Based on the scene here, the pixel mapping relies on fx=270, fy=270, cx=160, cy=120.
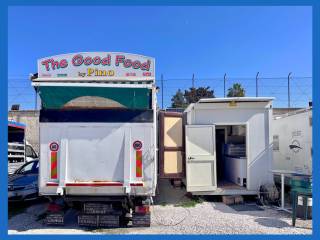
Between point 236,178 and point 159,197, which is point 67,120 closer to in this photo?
point 159,197

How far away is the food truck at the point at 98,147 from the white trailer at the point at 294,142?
16.3 ft

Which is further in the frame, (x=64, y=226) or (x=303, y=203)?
(x=303, y=203)

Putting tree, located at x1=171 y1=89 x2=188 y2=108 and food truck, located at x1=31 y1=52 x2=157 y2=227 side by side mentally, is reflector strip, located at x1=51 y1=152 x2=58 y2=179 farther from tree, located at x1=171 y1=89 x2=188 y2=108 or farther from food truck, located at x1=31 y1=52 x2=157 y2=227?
tree, located at x1=171 y1=89 x2=188 y2=108

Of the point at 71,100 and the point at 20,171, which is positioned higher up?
the point at 71,100

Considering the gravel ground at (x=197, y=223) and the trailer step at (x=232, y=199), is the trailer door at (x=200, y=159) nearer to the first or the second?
the trailer step at (x=232, y=199)

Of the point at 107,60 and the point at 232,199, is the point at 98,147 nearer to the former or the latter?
the point at 107,60

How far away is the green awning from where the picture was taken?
5.45 m

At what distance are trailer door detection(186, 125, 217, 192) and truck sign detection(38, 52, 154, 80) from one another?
110 inches

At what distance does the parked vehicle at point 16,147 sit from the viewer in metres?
9.41

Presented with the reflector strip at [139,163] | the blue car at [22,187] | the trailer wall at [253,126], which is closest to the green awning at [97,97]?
the reflector strip at [139,163]

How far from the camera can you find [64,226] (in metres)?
5.70

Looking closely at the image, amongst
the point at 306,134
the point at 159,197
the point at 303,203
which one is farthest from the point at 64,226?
the point at 306,134

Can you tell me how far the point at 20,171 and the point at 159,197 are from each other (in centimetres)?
→ 467

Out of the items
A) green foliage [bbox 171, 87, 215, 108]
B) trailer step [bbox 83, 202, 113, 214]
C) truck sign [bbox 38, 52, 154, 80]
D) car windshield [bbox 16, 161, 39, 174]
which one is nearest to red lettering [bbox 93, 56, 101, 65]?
truck sign [bbox 38, 52, 154, 80]
